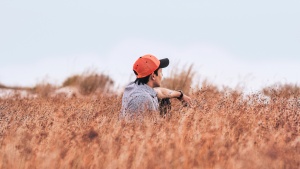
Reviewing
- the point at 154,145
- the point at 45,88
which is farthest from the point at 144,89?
the point at 45,88

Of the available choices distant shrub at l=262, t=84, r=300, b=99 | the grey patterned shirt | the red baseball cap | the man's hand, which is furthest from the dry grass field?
distant shrub at l=262, t=84, r=300, b=99

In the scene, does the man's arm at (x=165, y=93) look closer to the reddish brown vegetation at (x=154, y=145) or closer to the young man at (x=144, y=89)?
the young man at (x=144, y=89)

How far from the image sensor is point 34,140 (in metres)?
4.62

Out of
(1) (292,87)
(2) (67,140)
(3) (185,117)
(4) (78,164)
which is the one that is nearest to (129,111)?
(3) (185,117)

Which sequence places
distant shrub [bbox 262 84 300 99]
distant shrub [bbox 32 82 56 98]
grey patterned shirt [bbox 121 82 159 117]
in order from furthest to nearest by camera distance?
distant shrub [bbox 32 82 56 98], distant shrub [bbox 262 84 300 99], grey patterned shirt [bbox 121 82 159 117]

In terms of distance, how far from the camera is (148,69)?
18.9ft

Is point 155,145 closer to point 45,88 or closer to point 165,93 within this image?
point 165,93

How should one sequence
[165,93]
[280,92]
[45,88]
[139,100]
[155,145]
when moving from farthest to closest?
[45,88] → [280,92] → [165,93] → [139,100] → [155,145]

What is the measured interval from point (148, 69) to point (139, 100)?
0.36 m

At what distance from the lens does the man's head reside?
575 cm

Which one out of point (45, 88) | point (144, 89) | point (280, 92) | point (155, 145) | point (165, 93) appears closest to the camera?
point (155, 145)

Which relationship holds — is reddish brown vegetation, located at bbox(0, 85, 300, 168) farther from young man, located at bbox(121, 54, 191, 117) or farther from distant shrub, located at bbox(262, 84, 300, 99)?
distant shrub, located at bbox(262, 84, 300, 99)

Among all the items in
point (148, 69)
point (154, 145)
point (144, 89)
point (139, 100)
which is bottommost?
point (154, 145)

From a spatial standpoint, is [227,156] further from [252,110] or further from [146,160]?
[252,110]
